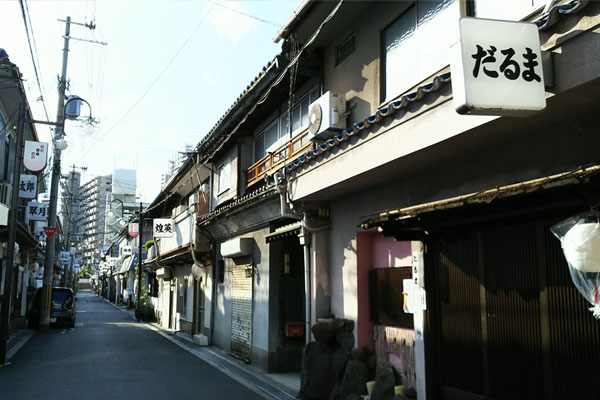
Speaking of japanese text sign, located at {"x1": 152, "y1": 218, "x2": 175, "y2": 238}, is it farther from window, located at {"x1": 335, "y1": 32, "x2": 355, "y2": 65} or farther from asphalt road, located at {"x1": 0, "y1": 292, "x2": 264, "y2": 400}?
window, located at {"x1": 335, "y1": 32, "x2": 355, "y2": 65}

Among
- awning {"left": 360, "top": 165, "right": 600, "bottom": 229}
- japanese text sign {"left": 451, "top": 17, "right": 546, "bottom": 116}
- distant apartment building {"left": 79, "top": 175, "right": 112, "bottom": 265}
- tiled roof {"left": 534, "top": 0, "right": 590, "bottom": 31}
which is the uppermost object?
distant apartment building {"left": 79, "top": 175, "right": 112, "bottom": 265}

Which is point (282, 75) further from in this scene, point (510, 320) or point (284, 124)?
point (510, 320)

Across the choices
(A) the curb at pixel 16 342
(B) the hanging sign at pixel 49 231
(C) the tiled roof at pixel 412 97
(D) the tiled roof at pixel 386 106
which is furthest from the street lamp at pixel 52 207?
(C) the tiled roof at pixel 412 97

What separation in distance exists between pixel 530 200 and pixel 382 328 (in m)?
5.07

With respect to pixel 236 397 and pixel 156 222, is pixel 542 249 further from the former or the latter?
pixel 156 222

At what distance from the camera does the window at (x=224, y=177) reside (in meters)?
20.0

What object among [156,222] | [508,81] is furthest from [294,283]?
[156,222]

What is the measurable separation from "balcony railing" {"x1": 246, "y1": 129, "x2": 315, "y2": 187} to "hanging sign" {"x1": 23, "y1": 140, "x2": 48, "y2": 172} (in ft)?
35.1

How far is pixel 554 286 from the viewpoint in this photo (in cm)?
621

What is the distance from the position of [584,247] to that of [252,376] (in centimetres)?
1118

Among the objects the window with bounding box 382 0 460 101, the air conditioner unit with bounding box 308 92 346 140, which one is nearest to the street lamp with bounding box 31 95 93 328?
the air conditioner unit with bounding box 308 92 346 140

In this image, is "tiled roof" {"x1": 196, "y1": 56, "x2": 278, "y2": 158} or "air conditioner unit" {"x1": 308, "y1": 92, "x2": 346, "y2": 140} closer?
"air conditioner unit" {"x1": 308, "y1": 92, "x2": 346, "y2": 140}

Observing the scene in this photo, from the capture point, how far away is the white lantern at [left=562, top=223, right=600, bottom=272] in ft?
16.1

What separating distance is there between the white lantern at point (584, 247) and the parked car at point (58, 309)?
3109cm
